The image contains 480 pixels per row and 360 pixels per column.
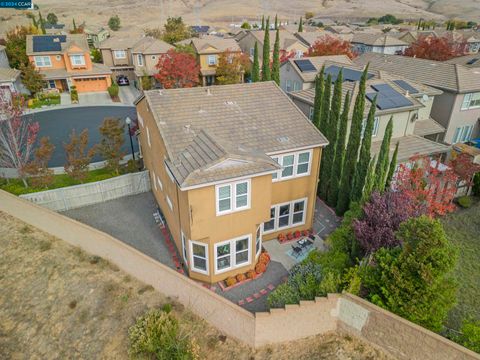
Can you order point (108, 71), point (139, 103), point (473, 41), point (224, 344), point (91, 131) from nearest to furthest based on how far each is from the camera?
point (224, 344), point (139, 103), point (91, 131), point (108, 71), point (473, 41)

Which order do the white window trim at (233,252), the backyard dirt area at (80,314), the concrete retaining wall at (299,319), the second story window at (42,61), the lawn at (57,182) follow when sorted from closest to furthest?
1. the concrete retaining wall at (299,319)
2. the backyard dirt area at (80,314)
3. the white window trim at (233,252)
4. the lawn at (57,182)
5. the second story window at (42,61)

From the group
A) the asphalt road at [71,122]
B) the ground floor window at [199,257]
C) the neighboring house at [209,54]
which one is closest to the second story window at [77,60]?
the asphalt road at [71,122]

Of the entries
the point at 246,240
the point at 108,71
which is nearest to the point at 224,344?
the point at 246,240

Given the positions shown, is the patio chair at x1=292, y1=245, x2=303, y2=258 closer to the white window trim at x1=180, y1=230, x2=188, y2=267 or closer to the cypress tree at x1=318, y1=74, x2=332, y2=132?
the white window trim at x1=180, y1=230, x2=188, y2=267

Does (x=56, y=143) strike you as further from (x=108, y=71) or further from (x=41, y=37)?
(x=41, y=37)

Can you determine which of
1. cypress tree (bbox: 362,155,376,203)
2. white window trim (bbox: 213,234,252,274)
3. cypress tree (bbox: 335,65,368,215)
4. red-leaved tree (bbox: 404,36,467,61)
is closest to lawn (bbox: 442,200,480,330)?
cypress tree (bbox: 362,155,376,203)

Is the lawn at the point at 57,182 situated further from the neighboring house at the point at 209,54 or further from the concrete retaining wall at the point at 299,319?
the neighboring house at the point at 209,54

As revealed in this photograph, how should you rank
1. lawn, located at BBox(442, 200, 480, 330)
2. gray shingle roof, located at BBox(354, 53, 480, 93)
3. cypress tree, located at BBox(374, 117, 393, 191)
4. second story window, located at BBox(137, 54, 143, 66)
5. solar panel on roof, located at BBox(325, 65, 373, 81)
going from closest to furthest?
lawn, located at BBox(442, 200, 480, 330) → cypress tree, located at BBox(374, 117, 393, 191) → solar panel on roof, located at BBox(325, 65, 373, 81) → gray shingle roof, located at BBox(354, 53, 480, 93) → second story window, located at BBox(137, 54, 143, 66)
